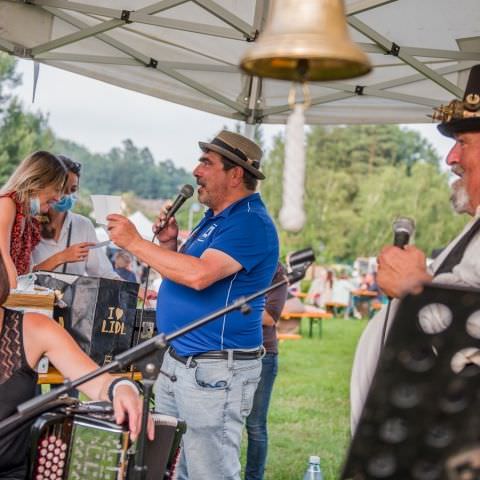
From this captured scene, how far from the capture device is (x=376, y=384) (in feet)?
5.77

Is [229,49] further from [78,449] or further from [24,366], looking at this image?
[78,449]

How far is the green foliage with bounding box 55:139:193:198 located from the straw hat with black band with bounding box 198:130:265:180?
71172 mm

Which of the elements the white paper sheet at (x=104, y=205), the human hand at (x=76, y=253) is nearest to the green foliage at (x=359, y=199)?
the human hand at (x=76, y=253)

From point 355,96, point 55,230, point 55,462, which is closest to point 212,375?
point 55,462

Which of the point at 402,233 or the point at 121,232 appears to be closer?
the point at 402,233

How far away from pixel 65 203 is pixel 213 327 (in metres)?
1.61

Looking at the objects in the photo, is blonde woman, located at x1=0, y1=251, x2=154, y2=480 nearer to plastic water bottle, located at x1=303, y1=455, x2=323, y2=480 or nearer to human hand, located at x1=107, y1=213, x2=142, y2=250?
human hand, located at x1=107, y1=213, x2=142, y2=250

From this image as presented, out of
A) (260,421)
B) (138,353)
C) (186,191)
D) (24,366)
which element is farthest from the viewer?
(260,421)

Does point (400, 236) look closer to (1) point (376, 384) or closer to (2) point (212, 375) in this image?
(1) point (376, 384)

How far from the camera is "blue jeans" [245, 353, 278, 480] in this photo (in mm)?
5039

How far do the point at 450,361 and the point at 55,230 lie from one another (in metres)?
3.61

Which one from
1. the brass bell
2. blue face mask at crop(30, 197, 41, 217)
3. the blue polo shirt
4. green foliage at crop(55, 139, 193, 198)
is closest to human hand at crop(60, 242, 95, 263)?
blue face mask at crop(30, 197, 41, 217)

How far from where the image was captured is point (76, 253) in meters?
4.72

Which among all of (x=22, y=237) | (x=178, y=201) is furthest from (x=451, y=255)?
(x=22, y=237)
